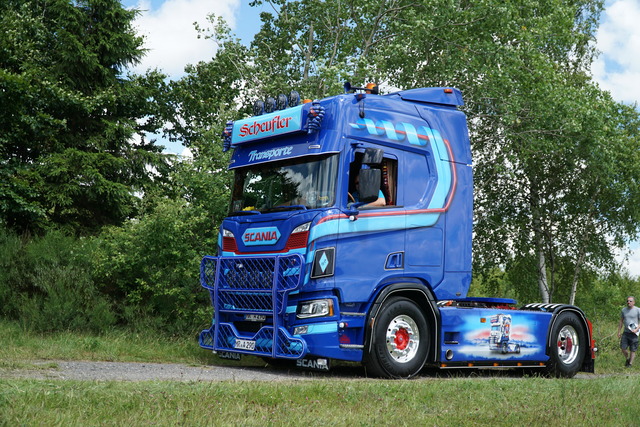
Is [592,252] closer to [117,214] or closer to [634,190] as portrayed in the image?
[634,190]

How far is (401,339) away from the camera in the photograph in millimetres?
9883

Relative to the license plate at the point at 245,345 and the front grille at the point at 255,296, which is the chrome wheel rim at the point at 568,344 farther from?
the license plate at the point at 245,345

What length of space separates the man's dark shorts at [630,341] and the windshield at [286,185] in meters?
10.8

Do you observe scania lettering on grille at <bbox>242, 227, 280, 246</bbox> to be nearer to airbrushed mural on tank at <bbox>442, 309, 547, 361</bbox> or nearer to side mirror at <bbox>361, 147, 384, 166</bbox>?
side mirror at <bbox>361, 147, 384, 166</bbox>

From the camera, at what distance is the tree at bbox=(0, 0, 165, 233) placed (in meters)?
18.5

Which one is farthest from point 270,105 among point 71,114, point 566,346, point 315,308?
point 71,114

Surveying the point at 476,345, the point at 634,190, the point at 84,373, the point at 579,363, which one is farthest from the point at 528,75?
the point at 84,373

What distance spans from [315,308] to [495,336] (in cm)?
348

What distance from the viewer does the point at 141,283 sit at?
46.3 ft

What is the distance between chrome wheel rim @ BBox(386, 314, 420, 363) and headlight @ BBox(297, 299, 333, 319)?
1077 mm

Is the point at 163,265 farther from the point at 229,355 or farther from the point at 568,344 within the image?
the point at 568,344

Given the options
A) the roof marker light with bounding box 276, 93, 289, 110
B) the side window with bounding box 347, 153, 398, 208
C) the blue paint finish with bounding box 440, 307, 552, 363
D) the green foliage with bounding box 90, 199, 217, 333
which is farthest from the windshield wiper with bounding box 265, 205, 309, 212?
the green foliage with bounding box 90, 199, 217, 333

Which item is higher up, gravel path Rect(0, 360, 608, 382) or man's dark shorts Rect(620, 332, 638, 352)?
man's dark shorts Rect(620, 332, 638, 352)

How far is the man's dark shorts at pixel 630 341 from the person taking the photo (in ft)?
54.7
